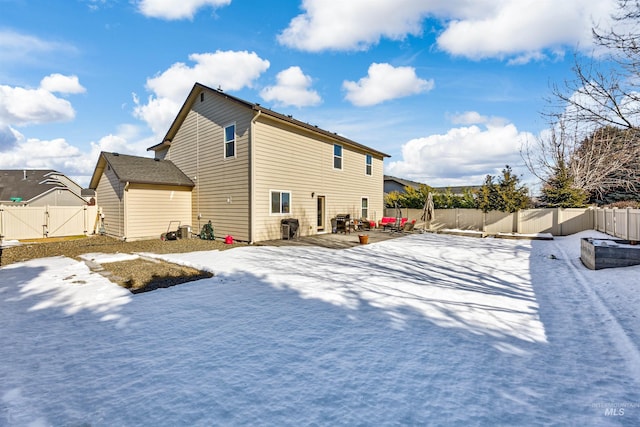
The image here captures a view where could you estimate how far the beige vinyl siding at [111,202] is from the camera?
13.1 meters

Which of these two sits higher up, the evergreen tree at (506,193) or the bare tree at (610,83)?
the bare tree at (610,83)

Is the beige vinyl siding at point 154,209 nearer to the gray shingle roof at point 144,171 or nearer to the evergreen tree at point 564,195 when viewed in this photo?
the gray shingle roof at point 144,171

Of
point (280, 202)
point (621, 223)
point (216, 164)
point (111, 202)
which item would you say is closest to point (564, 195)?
point (621, 223)

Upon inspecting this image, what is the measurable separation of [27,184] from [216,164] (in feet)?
98.6

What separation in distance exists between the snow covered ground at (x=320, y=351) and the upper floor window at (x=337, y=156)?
10574 mm

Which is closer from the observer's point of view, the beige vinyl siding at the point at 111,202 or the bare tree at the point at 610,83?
the bare tree at the point at 610,83

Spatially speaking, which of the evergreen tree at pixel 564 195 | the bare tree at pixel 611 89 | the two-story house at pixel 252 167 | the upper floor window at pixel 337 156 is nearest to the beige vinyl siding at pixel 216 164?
the two-story house at pixel 252 167

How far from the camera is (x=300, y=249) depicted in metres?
10.5

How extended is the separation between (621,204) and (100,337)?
24987 mm

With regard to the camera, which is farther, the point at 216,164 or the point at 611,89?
the point at 216,164

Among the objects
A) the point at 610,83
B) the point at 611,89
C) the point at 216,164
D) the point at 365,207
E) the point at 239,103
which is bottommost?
the point at 365,207

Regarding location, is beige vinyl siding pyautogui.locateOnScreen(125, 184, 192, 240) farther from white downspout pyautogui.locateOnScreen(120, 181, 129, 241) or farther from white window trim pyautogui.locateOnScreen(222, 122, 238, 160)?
white window trim pyautogui.locateOnScreen(222, 122, 238, 160)

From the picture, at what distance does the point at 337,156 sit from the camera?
53.1ft

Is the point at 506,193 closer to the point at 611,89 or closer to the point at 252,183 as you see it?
the point at 611,89
